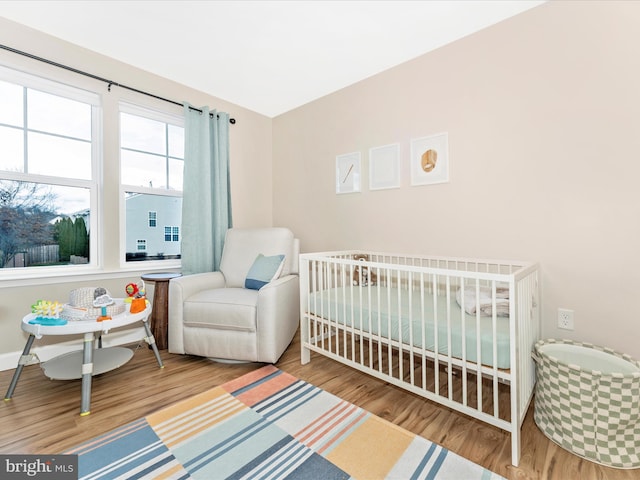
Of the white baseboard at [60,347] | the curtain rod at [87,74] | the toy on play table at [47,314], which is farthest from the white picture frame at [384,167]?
the white baseboard at [60,347]

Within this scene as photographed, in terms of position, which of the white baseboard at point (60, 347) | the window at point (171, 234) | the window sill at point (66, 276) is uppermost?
the window at point (171, 234)

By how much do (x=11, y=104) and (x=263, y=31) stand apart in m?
1.85

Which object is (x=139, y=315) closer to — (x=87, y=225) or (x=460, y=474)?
(x=87, y=225)

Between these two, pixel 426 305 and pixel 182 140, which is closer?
pixel 426 305

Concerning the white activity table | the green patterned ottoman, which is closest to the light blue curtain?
the white activity table

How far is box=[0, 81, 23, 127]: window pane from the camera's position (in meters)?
2.03

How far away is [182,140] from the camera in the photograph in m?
2.93

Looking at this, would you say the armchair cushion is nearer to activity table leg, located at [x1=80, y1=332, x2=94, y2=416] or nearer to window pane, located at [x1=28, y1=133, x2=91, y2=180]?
activity table leg, located at [x1=80, y1=332, x2=94, y2=416]

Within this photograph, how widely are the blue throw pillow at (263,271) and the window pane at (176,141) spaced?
142 centimetres

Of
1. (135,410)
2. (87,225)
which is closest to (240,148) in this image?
(87,225)

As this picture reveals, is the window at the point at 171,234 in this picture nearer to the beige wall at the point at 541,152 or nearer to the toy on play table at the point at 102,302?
the toy on play table at the point at 102,302

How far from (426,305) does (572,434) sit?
774mm

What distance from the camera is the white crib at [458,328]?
121cm

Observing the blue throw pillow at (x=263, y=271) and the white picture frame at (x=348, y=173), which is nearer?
the blue throw pillow at (x=263, y=271)
